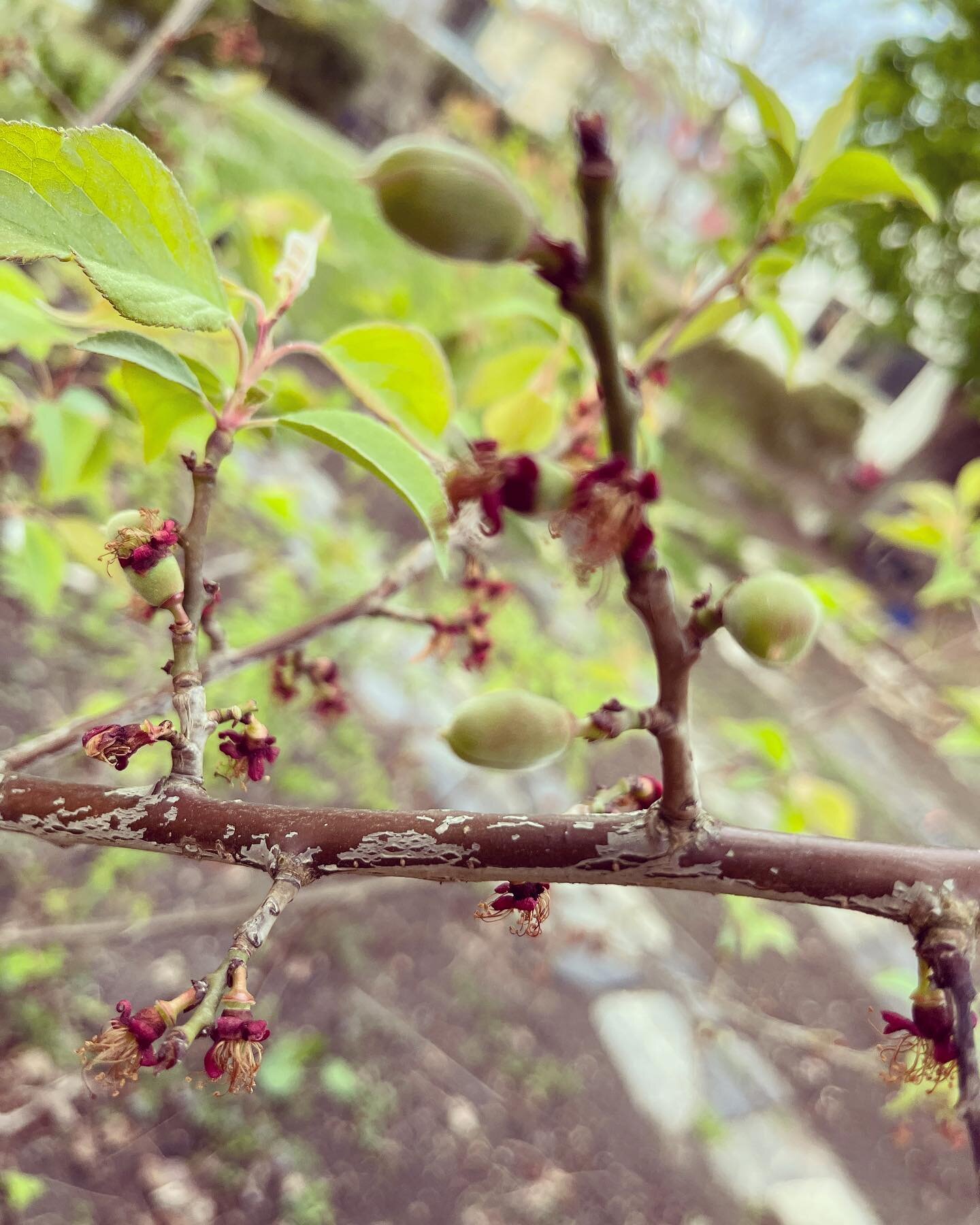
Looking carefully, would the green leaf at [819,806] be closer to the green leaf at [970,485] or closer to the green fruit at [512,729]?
the green leaf at [970,485]

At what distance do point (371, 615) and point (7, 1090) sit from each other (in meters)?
1.17

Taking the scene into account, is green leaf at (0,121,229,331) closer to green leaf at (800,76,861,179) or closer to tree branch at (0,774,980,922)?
tree branch at (0,774,980,922)

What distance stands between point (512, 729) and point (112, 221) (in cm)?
26

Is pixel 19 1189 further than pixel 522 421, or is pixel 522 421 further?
pixel 19 1189

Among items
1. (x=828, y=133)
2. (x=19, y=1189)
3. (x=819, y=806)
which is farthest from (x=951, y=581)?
(x=19, y=1189)

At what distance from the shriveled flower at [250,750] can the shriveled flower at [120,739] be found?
5cm

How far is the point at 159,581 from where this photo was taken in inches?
14.9

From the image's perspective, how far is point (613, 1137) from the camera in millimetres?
1749

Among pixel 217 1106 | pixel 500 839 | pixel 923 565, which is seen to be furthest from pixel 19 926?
pixel 923 565

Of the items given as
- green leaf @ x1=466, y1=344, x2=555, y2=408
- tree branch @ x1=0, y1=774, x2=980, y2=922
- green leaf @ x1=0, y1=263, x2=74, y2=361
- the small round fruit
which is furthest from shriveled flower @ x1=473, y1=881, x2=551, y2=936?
green leaf @ x1=466, y1=344, x2=555, y2=408

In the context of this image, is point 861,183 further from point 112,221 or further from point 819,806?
point 819,806

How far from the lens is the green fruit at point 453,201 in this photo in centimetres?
29

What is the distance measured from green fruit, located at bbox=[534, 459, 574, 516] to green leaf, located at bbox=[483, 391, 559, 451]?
0.46m

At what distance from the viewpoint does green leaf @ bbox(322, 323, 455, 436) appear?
1.58ft
